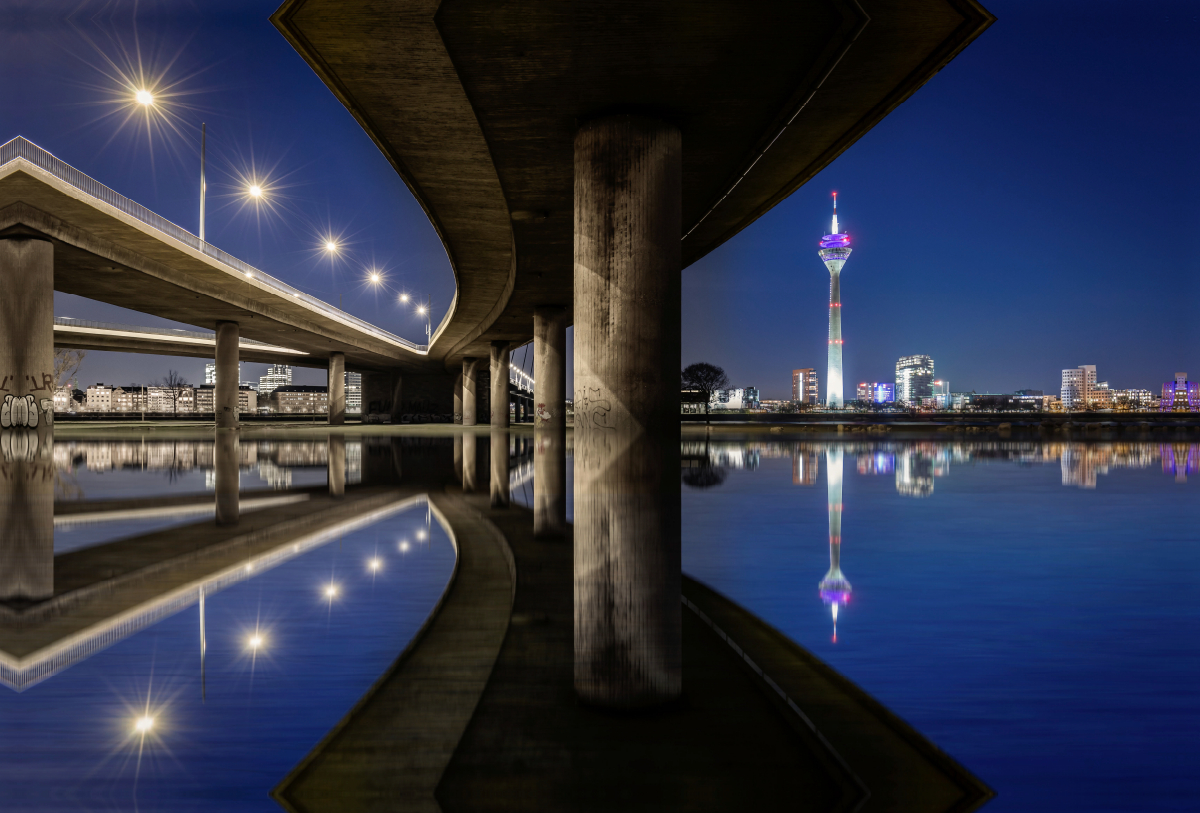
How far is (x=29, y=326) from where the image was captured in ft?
108

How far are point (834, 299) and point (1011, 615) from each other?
199m

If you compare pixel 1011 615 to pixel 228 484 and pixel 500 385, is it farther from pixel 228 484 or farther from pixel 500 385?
pixel 500 385

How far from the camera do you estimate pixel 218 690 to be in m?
4.02

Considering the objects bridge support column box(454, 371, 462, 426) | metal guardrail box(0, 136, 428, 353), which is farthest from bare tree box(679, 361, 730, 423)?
metal guardrail box(0, 136, 428, 353)

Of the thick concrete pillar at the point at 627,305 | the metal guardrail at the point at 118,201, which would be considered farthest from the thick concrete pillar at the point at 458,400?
the thick concrete pillar at the point at 627,305

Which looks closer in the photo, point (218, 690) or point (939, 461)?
point (218, 690)

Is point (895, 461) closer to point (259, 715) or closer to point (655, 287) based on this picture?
point (655, 287)

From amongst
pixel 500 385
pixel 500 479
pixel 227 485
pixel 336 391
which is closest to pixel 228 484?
pixel 227 485

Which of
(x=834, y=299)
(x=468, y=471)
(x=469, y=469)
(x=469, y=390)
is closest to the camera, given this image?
(x=468, y=471)

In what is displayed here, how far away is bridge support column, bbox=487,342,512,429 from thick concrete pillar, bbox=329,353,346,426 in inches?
745

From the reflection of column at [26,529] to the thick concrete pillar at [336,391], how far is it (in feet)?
182

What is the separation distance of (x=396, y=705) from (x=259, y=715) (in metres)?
0.68

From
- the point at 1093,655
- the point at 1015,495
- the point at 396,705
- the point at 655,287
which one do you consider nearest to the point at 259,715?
the point at 396,705

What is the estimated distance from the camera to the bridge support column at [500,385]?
64438 mm
